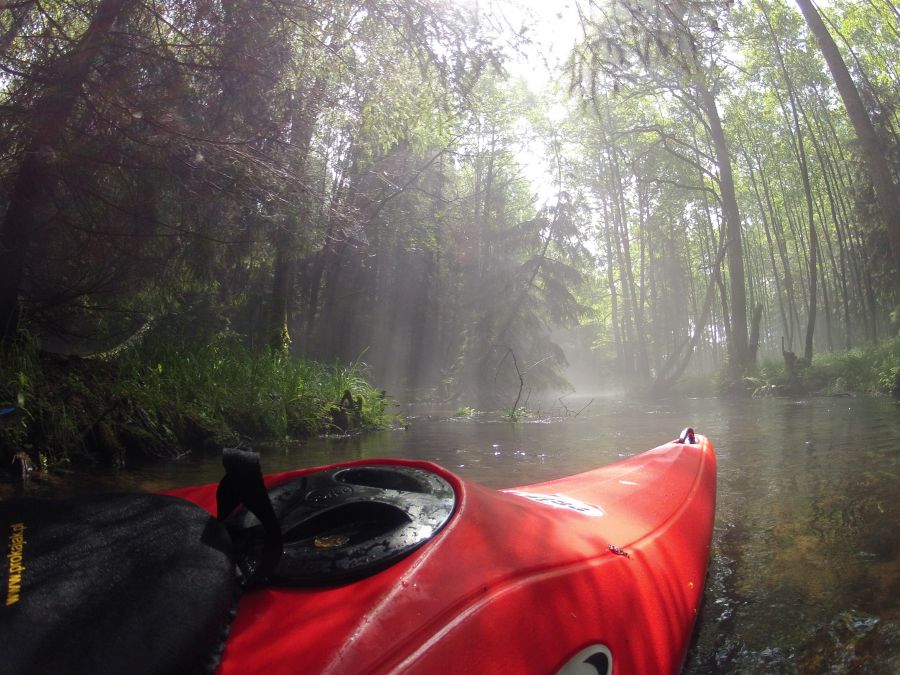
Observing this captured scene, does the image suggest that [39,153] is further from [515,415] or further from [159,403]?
[515,415]

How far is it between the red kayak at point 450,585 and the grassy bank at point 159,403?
113 inches

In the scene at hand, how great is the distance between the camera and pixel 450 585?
1104mm

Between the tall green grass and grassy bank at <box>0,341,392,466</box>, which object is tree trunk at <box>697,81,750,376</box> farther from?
the tall green grass

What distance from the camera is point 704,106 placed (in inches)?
651

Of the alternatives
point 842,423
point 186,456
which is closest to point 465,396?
point 842,423

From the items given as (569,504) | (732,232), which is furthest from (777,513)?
(732,232)

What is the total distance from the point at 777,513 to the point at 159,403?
14.7ft

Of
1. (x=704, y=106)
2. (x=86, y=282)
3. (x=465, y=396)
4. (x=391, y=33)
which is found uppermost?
(x=704, y=106)

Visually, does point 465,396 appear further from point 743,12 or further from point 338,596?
point 338,596

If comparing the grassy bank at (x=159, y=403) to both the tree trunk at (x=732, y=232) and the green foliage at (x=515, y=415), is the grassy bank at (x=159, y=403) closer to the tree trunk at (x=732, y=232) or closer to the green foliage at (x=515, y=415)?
the green foliage at (x=515, y=415)

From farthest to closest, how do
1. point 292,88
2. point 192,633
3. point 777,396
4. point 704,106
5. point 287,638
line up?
point 704,106
point 777,396
point 292,88
point 287,638
point 192,633

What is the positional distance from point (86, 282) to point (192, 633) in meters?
4.79

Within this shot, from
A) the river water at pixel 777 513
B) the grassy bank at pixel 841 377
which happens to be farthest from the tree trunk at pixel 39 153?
the grassy bank at pixel 841 377

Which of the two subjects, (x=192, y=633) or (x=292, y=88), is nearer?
(x=192, y=633)
